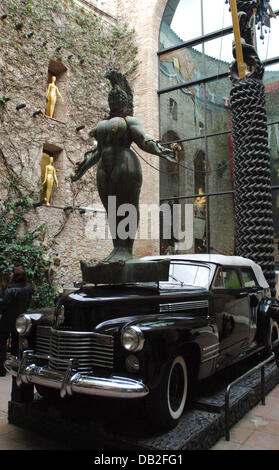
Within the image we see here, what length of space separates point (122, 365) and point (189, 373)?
0.80 m

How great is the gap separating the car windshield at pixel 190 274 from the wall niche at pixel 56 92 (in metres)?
8.95

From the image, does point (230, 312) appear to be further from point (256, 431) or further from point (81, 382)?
point (81, 382)

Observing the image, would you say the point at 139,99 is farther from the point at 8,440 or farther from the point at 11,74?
the point at 8,440

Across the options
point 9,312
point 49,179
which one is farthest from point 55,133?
point 9,312

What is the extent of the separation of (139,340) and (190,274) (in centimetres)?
165

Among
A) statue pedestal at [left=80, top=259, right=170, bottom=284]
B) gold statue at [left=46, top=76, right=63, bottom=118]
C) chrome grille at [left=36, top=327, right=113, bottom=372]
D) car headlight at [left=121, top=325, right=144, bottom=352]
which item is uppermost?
gold statue at [left=46, top=76, right=63, bottom=118]

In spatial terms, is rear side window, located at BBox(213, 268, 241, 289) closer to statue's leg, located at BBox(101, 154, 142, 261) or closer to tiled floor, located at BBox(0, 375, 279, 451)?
statue's leg, located at BBox(101, 154, 142, 261)

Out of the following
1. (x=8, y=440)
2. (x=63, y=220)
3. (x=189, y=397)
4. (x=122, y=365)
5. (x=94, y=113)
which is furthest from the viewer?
(x=94, y=113)

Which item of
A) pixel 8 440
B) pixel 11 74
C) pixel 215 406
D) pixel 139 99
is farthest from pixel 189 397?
pixel 139 99

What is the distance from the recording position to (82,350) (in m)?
2.96

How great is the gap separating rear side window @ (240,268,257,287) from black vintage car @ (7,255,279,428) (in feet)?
2.00

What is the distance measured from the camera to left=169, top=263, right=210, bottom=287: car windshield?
4051mm

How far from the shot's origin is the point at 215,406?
3.22 meters

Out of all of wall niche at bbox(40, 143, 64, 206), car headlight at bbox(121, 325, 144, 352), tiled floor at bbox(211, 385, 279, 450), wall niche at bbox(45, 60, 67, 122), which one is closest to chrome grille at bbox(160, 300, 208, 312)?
car headlight at bbox(121, 325, 144, 352)
